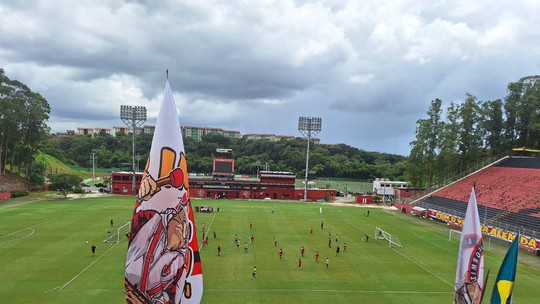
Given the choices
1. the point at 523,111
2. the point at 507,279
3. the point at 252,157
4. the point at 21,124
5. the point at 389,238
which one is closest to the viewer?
the point at 507,279

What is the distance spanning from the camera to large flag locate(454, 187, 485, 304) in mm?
8758

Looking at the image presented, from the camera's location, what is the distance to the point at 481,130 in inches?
2549

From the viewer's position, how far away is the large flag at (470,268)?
876 cm

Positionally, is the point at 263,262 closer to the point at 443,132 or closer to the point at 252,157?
the point at 443,132

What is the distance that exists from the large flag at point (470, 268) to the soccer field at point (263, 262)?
13.3 metres

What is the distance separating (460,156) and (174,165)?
69.2 m

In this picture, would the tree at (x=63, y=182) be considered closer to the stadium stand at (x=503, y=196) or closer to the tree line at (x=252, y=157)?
the tree line at (x=252, y=157)

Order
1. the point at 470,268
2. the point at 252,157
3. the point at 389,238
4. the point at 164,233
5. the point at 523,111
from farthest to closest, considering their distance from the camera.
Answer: the point at 252,157 < the point at 523,111 < the point at 389,238 < the point at 470,268 < the point at 164,233

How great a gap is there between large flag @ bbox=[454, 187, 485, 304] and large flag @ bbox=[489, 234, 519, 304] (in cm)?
47

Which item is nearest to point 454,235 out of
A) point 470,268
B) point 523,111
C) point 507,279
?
point 523,111

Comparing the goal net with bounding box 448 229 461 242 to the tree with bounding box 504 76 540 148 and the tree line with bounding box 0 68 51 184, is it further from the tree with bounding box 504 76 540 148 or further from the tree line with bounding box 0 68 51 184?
the tree line with bounding box 0 68 51 184

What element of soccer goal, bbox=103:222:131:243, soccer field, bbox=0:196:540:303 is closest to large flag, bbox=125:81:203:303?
soccer field, bbox=0:196:540:303

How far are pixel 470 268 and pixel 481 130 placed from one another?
65122mm

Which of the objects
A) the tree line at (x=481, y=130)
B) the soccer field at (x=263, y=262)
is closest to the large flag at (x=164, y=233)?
the soccer field at (x=263, y=262)
